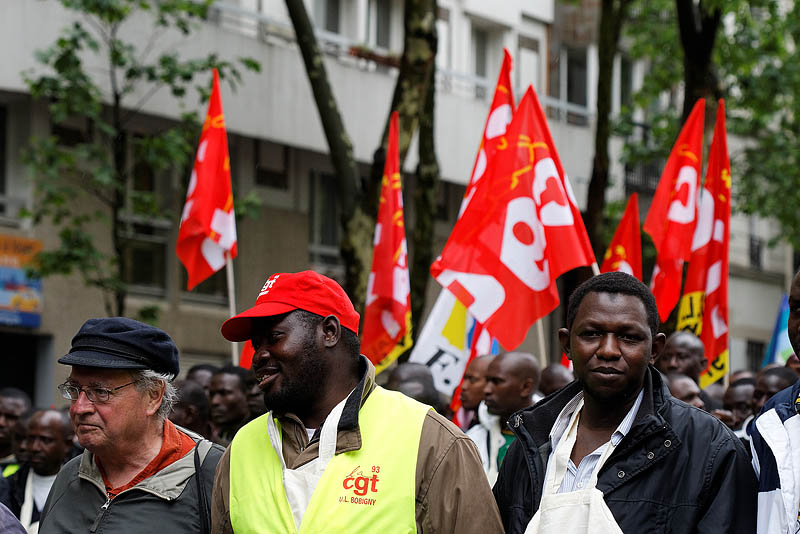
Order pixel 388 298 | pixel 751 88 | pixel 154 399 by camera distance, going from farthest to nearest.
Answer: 1. pixel 751 88
2. pixel 388 298
3. pixel 154 399

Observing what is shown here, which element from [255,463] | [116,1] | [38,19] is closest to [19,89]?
[38,19]

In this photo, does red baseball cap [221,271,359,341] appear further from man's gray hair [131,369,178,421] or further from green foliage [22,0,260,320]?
green foliage [22,0,260,320]

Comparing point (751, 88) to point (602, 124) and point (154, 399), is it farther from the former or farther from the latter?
point (154, 399)

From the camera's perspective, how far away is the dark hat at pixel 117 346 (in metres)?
4.58

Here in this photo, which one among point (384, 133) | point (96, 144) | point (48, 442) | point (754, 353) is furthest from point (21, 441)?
point (754, 353)

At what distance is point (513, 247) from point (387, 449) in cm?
493

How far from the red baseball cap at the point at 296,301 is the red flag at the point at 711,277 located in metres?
6.53

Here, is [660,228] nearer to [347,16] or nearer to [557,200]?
[557,200]

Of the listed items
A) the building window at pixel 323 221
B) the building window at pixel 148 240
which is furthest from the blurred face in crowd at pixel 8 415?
the building window at pixel 323 221

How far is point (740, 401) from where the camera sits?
9.22 m

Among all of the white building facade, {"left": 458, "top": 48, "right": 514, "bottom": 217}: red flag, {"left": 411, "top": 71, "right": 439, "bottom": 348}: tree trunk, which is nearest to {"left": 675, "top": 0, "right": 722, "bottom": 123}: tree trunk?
{"left": 411, "top": 71, "right": 439, "bottom": 348}: tree trunk

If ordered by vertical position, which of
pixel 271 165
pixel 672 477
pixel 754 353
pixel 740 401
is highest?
pixel 271 165

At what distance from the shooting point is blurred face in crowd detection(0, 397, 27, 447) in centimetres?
956

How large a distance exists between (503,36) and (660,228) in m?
14.8
